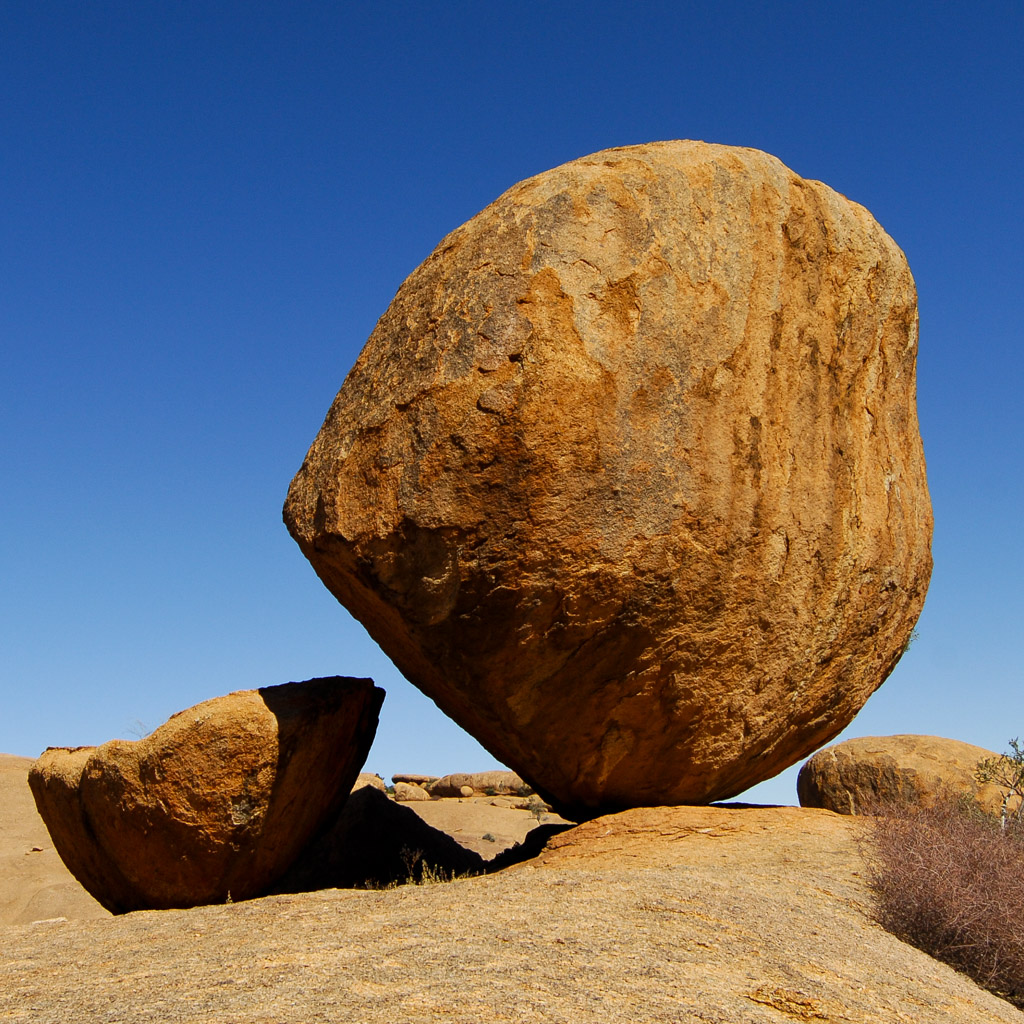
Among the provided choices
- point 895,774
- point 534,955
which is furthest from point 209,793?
point 895,774

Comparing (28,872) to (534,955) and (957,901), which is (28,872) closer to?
(534,955)

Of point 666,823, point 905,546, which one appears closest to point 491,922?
point 666,823

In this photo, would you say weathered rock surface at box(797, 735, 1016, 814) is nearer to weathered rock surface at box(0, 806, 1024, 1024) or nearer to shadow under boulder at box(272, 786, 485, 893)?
shadow under boulder at box(272, 786, 485, 893)

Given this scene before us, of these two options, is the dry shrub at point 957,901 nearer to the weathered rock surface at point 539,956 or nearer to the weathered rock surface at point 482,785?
the weathered rock surface at point 539,956

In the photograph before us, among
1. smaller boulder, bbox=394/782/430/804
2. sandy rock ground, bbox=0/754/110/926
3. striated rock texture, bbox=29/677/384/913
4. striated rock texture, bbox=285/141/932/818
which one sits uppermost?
striated rock texture, bbox=285/141/932/818

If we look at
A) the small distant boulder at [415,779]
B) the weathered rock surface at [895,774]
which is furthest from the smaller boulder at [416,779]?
the weathered rock surface at [895,774]

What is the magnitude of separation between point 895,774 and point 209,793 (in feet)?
20.6

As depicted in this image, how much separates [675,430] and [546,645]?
142cm

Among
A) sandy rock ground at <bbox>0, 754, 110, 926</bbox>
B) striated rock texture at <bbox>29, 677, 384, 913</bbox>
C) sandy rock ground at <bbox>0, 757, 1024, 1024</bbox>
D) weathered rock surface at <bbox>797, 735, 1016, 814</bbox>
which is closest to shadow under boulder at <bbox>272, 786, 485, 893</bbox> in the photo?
striated rock texture at <bbox>29, 677, 384, 913</bbox>

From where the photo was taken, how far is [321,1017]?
11.8 feet

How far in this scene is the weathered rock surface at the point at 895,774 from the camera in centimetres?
969

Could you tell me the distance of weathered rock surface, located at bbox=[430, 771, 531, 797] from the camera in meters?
18.6

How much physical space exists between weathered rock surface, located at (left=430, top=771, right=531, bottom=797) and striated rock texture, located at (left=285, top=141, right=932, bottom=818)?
11462mm

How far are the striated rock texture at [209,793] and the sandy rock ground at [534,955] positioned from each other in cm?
72
